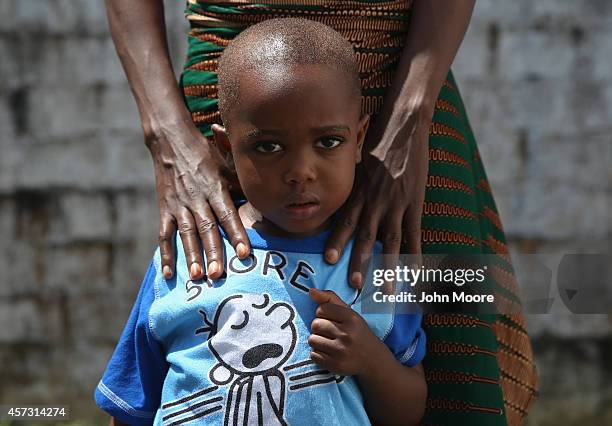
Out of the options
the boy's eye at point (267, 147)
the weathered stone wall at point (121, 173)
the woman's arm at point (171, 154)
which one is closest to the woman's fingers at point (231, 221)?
the woman's arm at point (171, 154)

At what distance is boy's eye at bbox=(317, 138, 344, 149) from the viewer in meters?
2.02

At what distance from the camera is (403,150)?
7.33 feet

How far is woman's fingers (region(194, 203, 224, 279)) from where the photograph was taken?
2.11 meters

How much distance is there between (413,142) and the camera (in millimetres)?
2242

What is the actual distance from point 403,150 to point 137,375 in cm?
74

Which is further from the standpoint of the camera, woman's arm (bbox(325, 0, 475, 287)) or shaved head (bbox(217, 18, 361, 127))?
woman's arm (bbox(325, 0, 475, 287))

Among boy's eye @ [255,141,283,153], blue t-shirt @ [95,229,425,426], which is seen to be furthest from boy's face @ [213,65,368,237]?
blue t-shirt @ [95,229,425,426]

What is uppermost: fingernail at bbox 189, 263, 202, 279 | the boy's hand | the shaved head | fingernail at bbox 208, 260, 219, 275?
the shaved head

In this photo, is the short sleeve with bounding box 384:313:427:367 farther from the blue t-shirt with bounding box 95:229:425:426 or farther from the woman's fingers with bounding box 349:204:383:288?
the woman's fingers with bounding box 349:204:383:288

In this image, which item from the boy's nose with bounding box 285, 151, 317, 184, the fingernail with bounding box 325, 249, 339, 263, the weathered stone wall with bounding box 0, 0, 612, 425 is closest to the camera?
the boy's nose with bounding box 285, 151, 317, 184

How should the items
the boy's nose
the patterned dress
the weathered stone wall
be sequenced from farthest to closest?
the weathered stone wall, the patterned dress, the boy's nose

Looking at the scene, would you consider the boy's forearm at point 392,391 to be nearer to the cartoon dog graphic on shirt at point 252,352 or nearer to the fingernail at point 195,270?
the cartoon dog graphic on shirt at point 252,352

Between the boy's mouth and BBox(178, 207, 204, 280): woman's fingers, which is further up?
the boy's mouth

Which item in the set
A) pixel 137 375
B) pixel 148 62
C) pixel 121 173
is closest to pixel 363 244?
pixel 137 375
